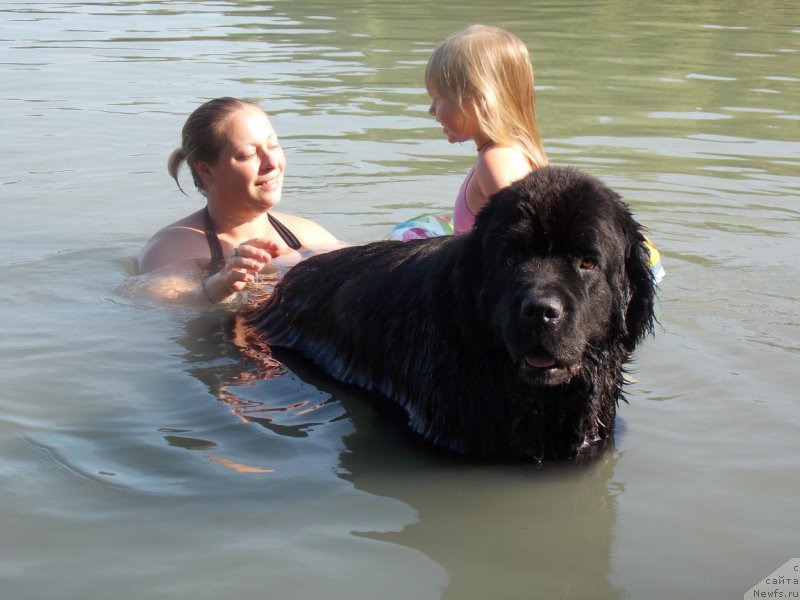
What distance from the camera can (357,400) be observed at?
5262mm

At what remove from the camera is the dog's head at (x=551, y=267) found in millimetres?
4070

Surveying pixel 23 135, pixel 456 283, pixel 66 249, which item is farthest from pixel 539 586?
pixel 23 135

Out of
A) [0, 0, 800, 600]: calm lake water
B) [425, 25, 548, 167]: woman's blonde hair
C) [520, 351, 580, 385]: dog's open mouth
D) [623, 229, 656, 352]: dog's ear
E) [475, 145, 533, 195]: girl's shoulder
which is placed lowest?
[0, 0, 800, 600]: calm lake water

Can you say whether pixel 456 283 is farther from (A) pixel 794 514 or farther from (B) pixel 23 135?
(B) pixel 23 135

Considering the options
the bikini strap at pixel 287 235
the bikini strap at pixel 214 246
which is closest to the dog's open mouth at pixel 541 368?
the bikini strap at pixel 214 246

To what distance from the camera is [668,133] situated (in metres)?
10.6

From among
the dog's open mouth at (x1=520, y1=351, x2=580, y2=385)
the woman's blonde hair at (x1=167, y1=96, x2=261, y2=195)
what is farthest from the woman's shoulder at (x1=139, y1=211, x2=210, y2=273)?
the dog's open mouth at (x1=520, y1=351, x2=580, y2=385)

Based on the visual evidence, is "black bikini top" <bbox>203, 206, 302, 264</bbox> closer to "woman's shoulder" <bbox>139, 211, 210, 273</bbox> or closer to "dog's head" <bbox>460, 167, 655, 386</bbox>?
"woman's shoulder" <bbox>139, 211, 210, 273</bbox>

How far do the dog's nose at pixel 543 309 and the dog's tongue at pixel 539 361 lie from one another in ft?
0.66

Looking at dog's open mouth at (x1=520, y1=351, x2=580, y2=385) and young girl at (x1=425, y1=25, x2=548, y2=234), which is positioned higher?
young girl at (x1=425, y1=25, x2=548, y2=234)

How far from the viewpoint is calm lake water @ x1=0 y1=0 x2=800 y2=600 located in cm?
367

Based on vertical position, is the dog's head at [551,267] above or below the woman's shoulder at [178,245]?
above

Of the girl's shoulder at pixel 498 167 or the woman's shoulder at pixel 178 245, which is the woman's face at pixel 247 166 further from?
the girl's shoulder at pixel 498 167

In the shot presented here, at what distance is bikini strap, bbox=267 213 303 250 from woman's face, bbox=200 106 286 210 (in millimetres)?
334
